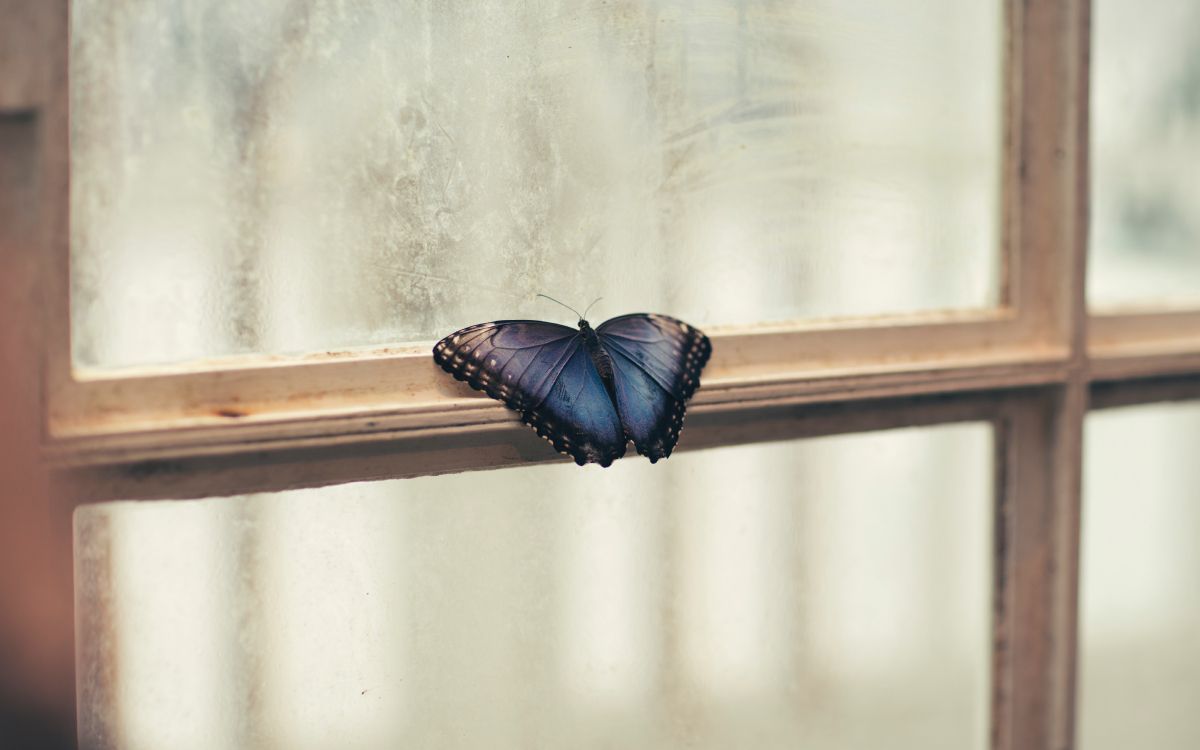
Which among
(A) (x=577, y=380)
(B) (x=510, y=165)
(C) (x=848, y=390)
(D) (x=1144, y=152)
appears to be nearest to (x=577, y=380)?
(A) (x=577, y=380)

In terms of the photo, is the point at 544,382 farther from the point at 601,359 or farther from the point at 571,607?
the point at 571,607

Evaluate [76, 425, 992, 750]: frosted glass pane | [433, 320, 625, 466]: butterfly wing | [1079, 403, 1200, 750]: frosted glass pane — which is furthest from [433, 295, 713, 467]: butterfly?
[1079, 403, 1200, 750]: frosted glass pane

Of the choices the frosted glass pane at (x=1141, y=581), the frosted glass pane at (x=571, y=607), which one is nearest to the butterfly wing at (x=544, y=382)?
the frosted glass pane at (x=571, y=607)

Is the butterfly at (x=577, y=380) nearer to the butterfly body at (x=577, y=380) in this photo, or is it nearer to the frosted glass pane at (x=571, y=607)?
the butterfly body at (x=577, y=380)

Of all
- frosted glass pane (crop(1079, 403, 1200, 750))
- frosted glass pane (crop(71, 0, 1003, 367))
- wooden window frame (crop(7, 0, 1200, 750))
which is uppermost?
frosted glass pane (crop(71, 0, 1003, 367))

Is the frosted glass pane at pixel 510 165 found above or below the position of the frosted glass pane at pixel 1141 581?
above

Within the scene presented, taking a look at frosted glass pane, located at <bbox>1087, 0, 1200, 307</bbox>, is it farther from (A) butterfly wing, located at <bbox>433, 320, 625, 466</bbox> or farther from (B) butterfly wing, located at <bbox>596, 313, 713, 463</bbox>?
(A) butterfly wing, located at <bbox>433, 320, 625, 466</bbox>

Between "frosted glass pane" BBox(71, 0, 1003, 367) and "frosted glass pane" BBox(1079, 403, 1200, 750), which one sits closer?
"frosted glass pane" BBox(71, 0, 1003, 367)
